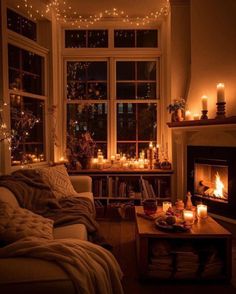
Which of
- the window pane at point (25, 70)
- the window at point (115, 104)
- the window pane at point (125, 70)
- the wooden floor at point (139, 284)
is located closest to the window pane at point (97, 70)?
the window at point (115, 104)

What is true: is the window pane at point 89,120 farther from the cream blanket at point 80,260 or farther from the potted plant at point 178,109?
the cream blanket at point 80,260

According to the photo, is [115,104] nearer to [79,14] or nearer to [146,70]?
[146,70]

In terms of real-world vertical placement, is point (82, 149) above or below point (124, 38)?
below

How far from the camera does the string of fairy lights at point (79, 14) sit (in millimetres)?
3898

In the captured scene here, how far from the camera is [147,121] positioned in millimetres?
4602

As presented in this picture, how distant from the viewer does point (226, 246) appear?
2.16 metres

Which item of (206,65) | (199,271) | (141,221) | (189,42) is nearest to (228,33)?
(206,65)

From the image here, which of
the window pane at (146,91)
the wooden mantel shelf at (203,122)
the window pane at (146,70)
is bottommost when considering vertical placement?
the wooden mantel shelf at (203,122)

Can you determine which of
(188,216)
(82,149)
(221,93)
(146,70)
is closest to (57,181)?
(82,149)

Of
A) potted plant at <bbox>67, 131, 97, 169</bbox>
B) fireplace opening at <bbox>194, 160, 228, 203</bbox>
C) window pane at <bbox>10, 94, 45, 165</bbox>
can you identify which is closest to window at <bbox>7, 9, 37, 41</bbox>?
window pane at <bbox>10, 94, 45, 165</bbox>

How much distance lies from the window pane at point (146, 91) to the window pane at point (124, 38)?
70 centimetres

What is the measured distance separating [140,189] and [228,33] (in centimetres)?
235

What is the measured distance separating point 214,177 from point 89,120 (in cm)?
221

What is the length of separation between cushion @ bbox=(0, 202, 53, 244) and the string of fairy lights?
310 centimetres
